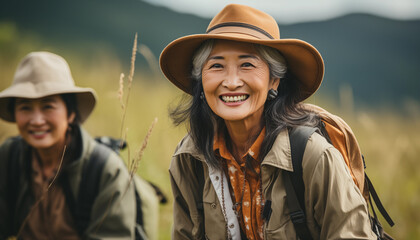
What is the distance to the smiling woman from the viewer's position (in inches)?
83.0

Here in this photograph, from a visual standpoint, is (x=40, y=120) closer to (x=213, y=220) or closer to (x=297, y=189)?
(x=213, y=220)

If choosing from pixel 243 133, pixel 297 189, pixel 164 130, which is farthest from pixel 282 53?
pixel 164 130

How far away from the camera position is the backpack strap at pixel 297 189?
7.03ft

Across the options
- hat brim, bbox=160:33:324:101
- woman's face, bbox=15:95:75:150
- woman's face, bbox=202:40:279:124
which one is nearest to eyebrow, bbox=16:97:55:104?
woman's face, bbox=15:95:75:150

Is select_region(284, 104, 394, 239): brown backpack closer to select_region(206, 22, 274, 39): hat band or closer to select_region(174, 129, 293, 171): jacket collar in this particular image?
select_region(174, 129, 293, 171): jacket collar

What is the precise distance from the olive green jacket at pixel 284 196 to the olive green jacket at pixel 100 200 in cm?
92

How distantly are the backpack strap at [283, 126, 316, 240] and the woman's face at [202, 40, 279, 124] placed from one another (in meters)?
0.32

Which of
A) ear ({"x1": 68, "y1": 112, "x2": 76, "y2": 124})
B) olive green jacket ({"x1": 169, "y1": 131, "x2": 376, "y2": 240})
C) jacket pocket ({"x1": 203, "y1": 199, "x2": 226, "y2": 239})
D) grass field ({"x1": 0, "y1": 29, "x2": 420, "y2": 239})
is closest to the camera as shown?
olive green jacket ({"x1": 169, "y1": 131, "x2": 376, "y2": 240})

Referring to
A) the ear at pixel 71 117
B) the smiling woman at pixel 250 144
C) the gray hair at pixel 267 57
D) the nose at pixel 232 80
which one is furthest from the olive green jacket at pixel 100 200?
the nose at pixel 232 80

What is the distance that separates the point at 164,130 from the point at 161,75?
1306mm

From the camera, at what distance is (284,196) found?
2176mm

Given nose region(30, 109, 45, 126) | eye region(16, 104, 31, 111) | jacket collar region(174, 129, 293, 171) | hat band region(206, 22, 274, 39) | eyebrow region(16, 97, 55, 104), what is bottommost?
jacket collar region(174, 129, 293, 171)

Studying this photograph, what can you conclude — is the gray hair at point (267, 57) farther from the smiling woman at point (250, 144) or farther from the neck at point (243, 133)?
the neck at point (243, 133)

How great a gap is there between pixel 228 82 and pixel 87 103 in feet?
6.19
